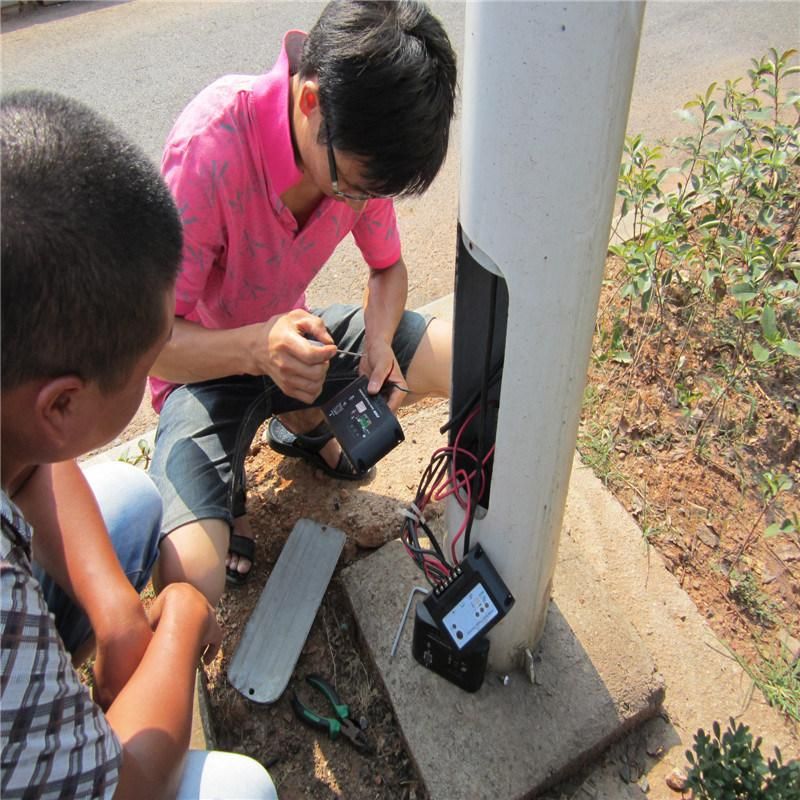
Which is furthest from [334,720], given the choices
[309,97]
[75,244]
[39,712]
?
[309,97]

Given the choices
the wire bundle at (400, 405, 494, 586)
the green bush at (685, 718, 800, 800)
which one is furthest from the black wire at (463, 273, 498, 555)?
the green bush at (685, 718, 800, 800)

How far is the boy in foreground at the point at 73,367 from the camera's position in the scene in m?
0.82

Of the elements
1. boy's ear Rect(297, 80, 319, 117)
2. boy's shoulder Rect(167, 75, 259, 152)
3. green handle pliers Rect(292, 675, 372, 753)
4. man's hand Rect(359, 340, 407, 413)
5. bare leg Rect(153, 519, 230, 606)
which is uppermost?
boy's ear Rect(297, 80, 319, 117)

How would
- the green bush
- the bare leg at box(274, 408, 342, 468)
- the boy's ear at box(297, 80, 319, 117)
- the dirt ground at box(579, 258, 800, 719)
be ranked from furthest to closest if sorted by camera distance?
the bare leg at box(274, 408, 342, 468) < the dirt ground at box(579, 258, 800, 719) < the boy's ear at box(297, 80, 319, 117) < the green bush

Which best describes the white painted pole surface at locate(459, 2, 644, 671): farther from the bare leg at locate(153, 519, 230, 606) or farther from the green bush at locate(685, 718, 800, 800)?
the bare leg at locate(153, 519, 230, 606)

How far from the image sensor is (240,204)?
1584 mm

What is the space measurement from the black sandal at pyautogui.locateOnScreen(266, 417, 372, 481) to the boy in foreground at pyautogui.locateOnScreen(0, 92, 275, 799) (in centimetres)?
89

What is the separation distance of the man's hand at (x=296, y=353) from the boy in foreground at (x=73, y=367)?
44 cm

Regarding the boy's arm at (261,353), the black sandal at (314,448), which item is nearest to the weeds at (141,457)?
the black sandal at (314,448)

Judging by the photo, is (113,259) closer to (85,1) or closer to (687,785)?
(687,785)

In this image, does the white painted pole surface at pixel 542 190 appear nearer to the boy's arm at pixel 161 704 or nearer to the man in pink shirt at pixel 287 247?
the man in pink shirt at pixel 287 247

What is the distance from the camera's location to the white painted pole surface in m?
0.82

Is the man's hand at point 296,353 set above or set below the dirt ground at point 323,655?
above

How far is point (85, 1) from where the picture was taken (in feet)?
18.1
